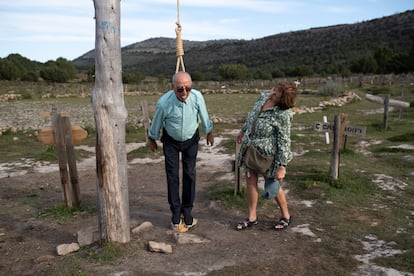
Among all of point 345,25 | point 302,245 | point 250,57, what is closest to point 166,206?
point 302,245

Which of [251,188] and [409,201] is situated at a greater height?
[251,188]

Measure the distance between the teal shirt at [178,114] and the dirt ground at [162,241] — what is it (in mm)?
1213

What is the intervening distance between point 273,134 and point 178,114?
1074mm

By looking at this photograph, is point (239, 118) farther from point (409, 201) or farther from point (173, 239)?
point (173, 239)

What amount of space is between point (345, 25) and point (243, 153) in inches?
3306

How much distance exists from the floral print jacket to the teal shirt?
25.9 inches

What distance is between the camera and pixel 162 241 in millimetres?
4352

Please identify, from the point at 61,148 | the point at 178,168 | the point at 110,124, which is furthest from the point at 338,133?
the point at 61,148

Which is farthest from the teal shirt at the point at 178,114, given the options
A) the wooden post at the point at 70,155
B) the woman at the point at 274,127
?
the wooden post at the point at 70,155

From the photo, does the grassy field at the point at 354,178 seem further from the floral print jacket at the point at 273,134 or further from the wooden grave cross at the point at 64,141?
the wooden grave cross at the point at 64,141

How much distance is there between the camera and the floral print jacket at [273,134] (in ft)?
13.7

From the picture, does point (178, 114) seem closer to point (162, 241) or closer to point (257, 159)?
point (257, 159)

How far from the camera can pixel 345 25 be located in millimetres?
79938

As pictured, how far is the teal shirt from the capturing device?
4266 millimetres
